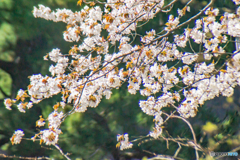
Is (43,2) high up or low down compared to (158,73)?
up

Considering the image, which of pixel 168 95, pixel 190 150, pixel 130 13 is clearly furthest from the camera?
pixel 190 150

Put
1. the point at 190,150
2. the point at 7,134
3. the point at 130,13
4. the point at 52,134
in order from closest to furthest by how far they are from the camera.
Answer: the point at 52,134 → the point at 130,13 → the point at 7,134 → the point at 190,150

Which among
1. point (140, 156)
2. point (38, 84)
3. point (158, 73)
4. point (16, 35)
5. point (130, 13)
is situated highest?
point (16, 35)

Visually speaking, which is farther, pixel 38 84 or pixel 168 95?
pixel 168 95

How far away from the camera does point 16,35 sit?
3.38 metres

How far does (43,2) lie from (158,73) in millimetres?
2446

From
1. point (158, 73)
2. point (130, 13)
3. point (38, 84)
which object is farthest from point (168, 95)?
point (38, 84)

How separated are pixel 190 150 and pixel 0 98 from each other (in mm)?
3469

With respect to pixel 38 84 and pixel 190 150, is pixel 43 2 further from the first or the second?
pixel 190 150

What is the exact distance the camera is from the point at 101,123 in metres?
3.49

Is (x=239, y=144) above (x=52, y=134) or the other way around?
the other way around

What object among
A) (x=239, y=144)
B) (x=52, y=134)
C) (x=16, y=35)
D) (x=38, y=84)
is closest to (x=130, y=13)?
(x=38, y=84)

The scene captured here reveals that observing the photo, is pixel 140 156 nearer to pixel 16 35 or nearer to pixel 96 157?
pixel 96 157

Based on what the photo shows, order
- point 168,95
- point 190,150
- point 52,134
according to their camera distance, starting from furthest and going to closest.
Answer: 1. point 190,150
2. point 168,95
3. point 52,134
